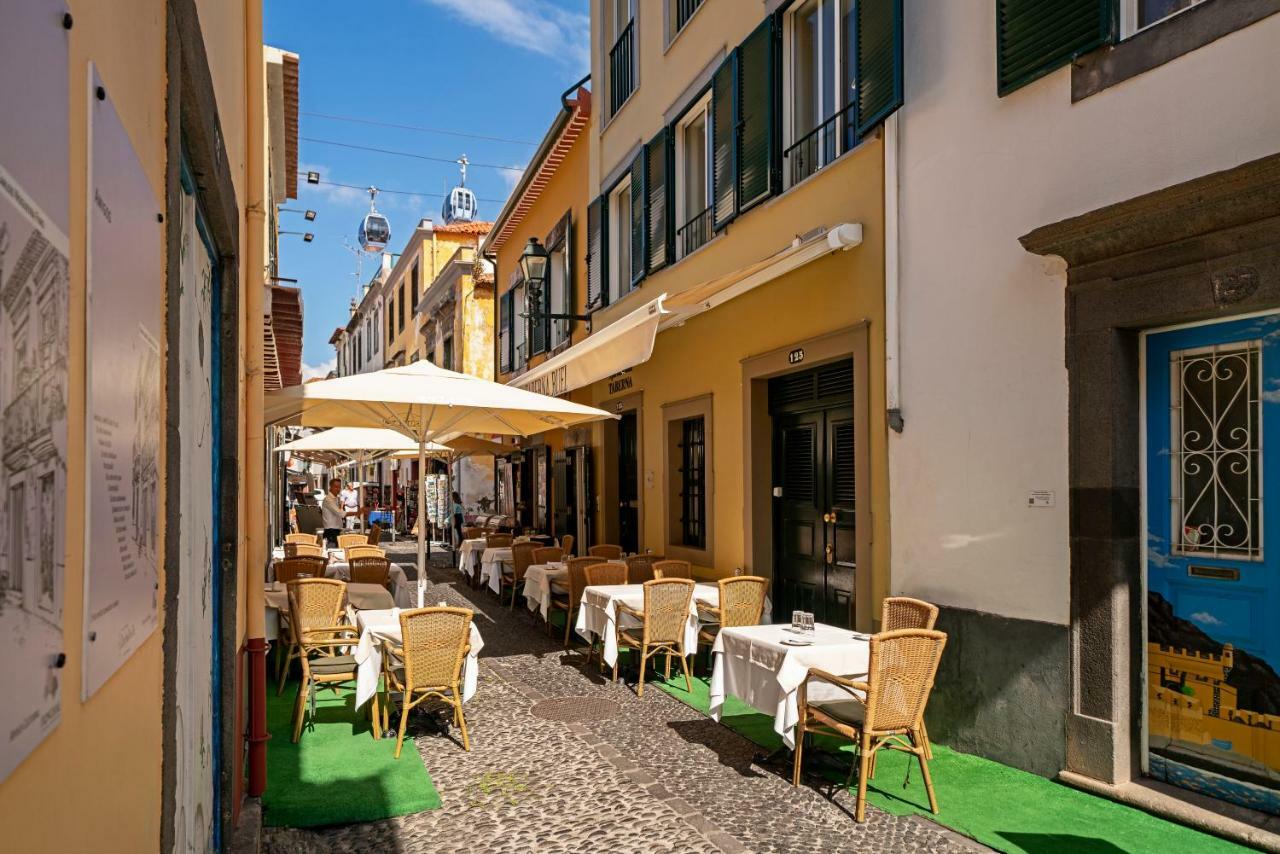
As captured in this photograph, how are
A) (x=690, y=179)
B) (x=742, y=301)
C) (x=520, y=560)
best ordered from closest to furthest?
(x=742, y=301)
(x=690, y=179)
(x=520, y=560)

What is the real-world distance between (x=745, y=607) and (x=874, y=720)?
2.63 m

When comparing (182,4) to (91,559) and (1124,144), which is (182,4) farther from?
(1124,144)

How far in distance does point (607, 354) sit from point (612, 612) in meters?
2.92

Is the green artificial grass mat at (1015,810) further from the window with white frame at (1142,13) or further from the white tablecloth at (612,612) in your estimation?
the window with white frame at (1142,13)

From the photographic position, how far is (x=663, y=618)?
7.71m

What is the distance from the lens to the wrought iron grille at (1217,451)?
180 inches

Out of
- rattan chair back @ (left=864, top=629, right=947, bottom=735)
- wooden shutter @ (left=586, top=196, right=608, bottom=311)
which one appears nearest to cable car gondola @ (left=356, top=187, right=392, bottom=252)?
wooden shutter @ (left=586, top=196, right=608, bottom=311)

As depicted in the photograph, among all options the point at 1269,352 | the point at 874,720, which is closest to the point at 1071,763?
the point at 874,720

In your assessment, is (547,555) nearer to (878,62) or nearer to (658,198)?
(658,198)

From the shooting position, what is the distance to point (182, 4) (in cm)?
229

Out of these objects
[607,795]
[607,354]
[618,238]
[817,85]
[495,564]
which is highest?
[817,85]

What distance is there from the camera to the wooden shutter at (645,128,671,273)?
11141 mm

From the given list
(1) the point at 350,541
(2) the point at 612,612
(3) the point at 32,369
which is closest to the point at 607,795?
(2) the point at 612,612

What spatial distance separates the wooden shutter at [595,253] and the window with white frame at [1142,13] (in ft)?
29.9
